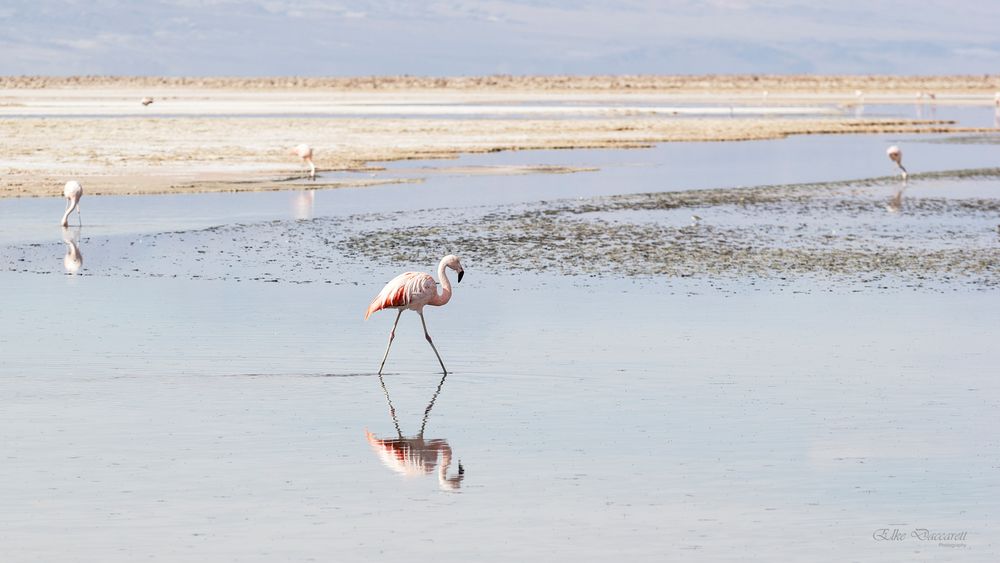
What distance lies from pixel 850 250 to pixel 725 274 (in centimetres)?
324

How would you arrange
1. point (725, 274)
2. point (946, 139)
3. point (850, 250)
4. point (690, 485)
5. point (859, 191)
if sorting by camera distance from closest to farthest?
1. point (690, 485)
2. point (725, 274)
3. point (850, 250)
4. point (859, 191)
5. point (946, 139)

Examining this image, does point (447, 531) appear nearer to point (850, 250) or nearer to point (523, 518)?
point (523, 518)

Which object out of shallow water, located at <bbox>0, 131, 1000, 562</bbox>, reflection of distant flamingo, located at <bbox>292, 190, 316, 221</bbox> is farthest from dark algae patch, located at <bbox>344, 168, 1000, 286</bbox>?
reflection of distant flamingo, located at <bbox>292, 190, 316, 221</bbox>

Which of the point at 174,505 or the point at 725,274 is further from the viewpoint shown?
the point at 725,274

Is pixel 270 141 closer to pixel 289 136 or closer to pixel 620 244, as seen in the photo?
pixel 289 136

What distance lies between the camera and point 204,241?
2230cm

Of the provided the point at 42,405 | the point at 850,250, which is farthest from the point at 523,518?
the point at 850,250

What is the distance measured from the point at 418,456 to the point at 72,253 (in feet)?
40.4

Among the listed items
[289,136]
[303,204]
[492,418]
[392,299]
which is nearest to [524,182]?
[303,204]

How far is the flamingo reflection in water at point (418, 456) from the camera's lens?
30.9ft

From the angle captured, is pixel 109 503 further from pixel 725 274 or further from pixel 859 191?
pixel 859 191

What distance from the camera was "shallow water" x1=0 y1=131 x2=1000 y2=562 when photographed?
8.21 meters

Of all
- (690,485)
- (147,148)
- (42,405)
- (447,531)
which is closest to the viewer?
(447,531)

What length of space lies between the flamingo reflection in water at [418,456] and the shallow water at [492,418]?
0.04 meters
